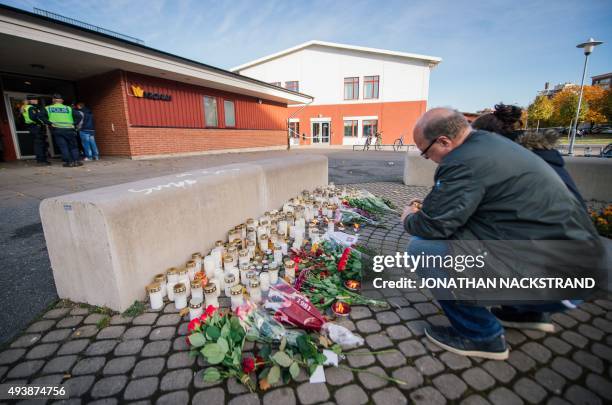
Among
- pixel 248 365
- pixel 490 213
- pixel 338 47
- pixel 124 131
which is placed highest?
pixel 338 47

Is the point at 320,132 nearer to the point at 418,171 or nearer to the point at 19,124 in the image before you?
the point at 418,171

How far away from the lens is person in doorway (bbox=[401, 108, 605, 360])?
1517mm

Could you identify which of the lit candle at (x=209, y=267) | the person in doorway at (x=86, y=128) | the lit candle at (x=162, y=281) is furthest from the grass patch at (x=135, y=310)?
the person in doorway at (x=86, y=128)

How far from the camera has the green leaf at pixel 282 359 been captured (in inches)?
65.3

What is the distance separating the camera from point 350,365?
1.79 m

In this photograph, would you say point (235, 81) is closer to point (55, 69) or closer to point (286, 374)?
point (55, 69)

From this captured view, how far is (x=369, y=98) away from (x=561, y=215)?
2874 cm

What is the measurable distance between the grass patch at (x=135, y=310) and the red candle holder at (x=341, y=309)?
62.5 inches

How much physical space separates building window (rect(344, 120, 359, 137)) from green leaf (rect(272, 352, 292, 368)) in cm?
2888

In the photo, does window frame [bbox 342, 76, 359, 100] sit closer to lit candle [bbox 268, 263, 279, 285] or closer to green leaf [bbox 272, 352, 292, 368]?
lit candle [bbox 268, 263, 279, 285]

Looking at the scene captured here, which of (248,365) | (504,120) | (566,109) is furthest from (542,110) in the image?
(248,365)

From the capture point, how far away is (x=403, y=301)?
2.51 metres

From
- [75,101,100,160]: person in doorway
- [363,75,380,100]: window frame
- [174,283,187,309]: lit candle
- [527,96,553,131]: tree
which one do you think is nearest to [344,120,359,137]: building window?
[363,75,380,100]: window frame

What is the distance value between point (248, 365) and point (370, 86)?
29579 millimetres
